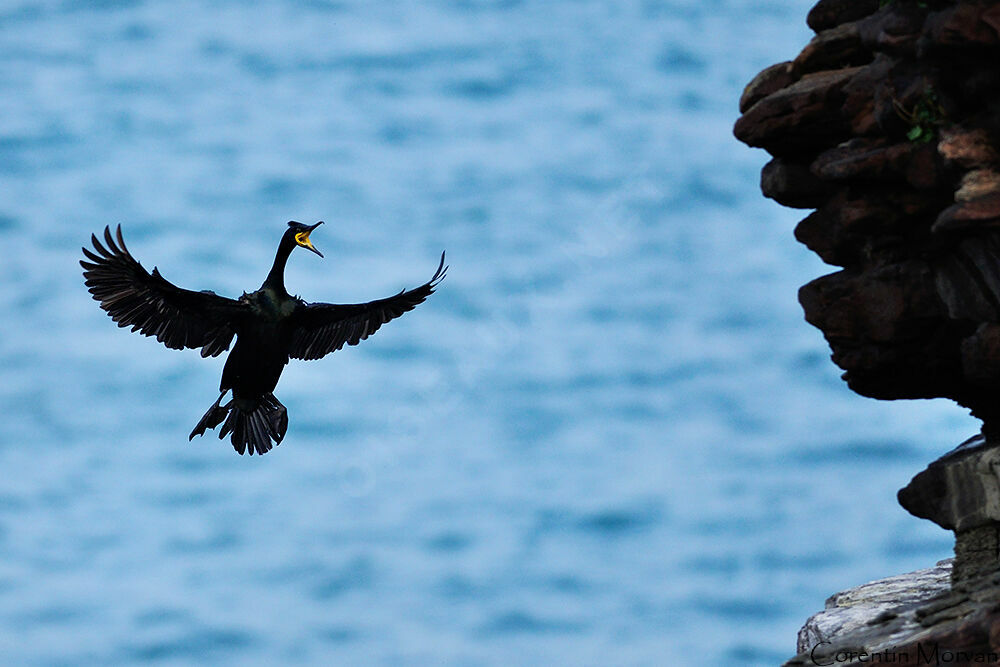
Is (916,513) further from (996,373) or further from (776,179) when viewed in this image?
(776,179)

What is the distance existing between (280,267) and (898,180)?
7864 mm

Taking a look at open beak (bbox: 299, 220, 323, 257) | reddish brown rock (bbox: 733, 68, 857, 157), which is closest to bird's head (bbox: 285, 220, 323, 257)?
open beak (bbox: 299, 220, 323, 257)

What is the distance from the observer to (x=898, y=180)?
57.3 ft

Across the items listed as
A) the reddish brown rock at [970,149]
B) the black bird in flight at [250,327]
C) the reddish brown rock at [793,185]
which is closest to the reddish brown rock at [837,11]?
the reddish brown rock at [793,185]

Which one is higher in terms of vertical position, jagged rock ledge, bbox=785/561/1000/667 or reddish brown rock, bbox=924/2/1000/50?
reddish brown rock, bbox=924/2/1000/50

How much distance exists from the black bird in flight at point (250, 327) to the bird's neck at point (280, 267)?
0.01m

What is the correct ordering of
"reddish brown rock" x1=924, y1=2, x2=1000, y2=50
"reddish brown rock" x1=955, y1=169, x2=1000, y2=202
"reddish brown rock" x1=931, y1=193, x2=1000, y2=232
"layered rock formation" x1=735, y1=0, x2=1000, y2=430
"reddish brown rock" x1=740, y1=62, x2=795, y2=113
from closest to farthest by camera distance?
"reddish brown rock" x1=924, y1=2, x2=1000, y2=50
"reddish brown rock" x1=931, y1=193, x2=1000, y2=232
"reddish brown rock" x1=955, y1=169, x2=1000, y2=202
"layered rock formation" x1=735, y1=0, x2=1000, y2=430
"reddish brown rock" x1=740, y1=62, x2=795, y2=113

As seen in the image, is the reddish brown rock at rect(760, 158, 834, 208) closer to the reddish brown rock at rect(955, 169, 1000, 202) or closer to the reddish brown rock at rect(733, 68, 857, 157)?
the reddish brown rock at rect(733, 68, 857, 157)

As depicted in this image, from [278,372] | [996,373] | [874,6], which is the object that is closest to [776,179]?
[874,6]

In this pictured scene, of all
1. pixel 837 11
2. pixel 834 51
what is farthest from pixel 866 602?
pixel 837 11

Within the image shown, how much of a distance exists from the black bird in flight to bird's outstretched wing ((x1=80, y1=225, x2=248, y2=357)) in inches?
0.5

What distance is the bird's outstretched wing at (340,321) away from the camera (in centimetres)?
2062

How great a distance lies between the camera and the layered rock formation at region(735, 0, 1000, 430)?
16.0 m

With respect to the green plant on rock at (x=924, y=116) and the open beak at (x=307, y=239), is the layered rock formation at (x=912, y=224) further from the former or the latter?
the open beak at (x=307, y=239)
